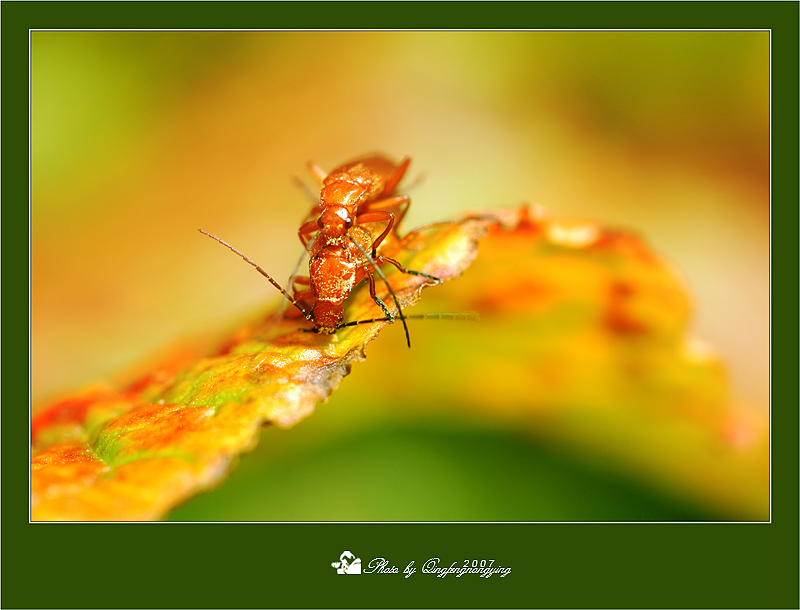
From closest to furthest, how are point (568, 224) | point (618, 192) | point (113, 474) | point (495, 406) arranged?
point (113, 474), point (568, 224), point (495, 406), point (618, 192)

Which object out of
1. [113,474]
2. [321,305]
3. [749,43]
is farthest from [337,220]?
[749,43]

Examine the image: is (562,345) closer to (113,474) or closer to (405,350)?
(405,350)

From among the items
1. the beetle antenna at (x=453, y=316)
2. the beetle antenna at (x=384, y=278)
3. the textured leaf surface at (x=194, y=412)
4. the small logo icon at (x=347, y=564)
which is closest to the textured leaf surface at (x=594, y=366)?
the beetle antenna at (x=453, y=316)

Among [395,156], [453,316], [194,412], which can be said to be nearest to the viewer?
[194,412]

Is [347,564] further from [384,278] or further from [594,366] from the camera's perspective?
[594,366]

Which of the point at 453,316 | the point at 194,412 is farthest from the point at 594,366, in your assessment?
the point at 194,412

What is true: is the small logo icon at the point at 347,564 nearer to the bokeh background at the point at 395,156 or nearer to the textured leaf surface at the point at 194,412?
the bokeh background at the point at 395,156
